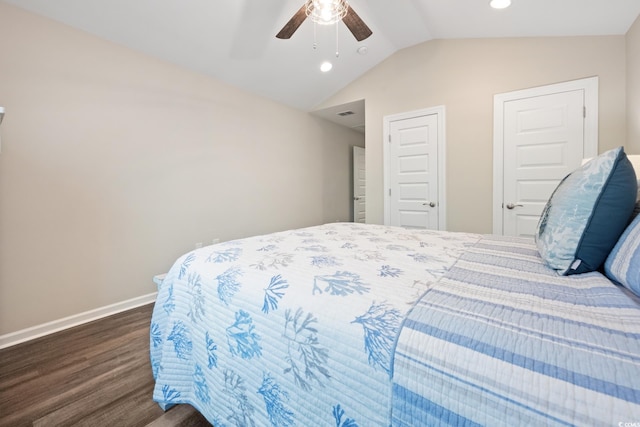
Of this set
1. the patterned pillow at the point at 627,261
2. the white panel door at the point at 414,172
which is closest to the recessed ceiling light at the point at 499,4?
the white panel door at the point at 414,172

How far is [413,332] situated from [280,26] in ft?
10.1

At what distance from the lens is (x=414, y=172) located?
3.47m

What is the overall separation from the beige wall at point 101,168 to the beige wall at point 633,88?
12.3 feet

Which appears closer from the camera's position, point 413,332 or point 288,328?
point 413,332

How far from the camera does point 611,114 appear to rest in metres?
2.42

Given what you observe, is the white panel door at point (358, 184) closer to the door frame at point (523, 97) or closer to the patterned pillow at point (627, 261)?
the door frame at point (523, 97)

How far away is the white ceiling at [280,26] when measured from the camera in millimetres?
2129

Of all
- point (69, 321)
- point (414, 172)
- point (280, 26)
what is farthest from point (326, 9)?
point (69, 321)

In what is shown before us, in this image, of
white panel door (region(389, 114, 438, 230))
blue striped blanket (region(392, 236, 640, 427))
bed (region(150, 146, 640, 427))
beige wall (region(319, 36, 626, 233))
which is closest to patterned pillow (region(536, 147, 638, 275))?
bed (region(150, 146, 640, 427))

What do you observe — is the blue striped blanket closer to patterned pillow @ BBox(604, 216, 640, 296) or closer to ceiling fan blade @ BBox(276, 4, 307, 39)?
patterned pillow @ BBox(604, 216, 640, 296)

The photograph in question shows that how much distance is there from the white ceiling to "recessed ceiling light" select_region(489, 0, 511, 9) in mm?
50

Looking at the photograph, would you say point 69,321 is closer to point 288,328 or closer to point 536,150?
point 288,328

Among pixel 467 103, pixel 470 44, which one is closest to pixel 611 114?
pixel 467 103

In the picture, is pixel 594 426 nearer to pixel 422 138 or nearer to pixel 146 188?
pixel 146 188
